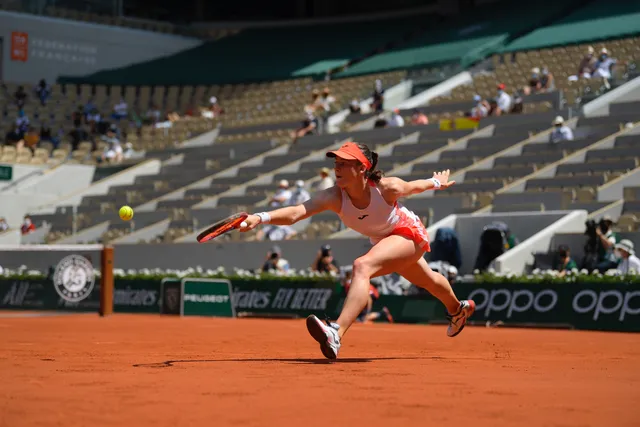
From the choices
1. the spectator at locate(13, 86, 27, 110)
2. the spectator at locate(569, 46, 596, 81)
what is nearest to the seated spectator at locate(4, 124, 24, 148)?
the spectator at locate(13, 86, 27, 110)

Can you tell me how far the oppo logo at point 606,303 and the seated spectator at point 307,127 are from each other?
718 inches

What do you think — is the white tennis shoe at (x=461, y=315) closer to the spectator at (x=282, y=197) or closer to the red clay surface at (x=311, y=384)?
the red clay surface at (x=311, y=384)

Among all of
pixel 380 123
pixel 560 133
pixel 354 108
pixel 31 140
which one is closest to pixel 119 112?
pixel 31 140

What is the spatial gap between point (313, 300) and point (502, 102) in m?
11.6

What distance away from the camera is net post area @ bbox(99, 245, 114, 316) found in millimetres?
21922

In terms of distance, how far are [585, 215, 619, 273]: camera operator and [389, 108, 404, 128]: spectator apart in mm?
13649

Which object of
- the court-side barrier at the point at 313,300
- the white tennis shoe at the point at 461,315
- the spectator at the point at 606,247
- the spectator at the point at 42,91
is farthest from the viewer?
the spectator at the point at 42,91

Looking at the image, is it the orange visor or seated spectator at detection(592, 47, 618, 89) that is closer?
the orange visor

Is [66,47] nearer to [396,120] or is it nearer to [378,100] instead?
[378,100]

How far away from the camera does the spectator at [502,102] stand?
102 ft

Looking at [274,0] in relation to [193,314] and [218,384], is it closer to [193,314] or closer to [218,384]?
[193,314]

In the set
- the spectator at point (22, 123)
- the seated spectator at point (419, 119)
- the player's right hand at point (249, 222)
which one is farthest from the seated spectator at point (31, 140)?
the player's right hand at point (249, 222)

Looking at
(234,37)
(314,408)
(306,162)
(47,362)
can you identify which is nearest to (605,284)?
(47,362)

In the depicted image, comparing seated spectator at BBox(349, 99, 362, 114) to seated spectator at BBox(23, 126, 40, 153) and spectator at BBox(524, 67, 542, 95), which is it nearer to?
spectator at BBox(524, 67, 542, 95)
